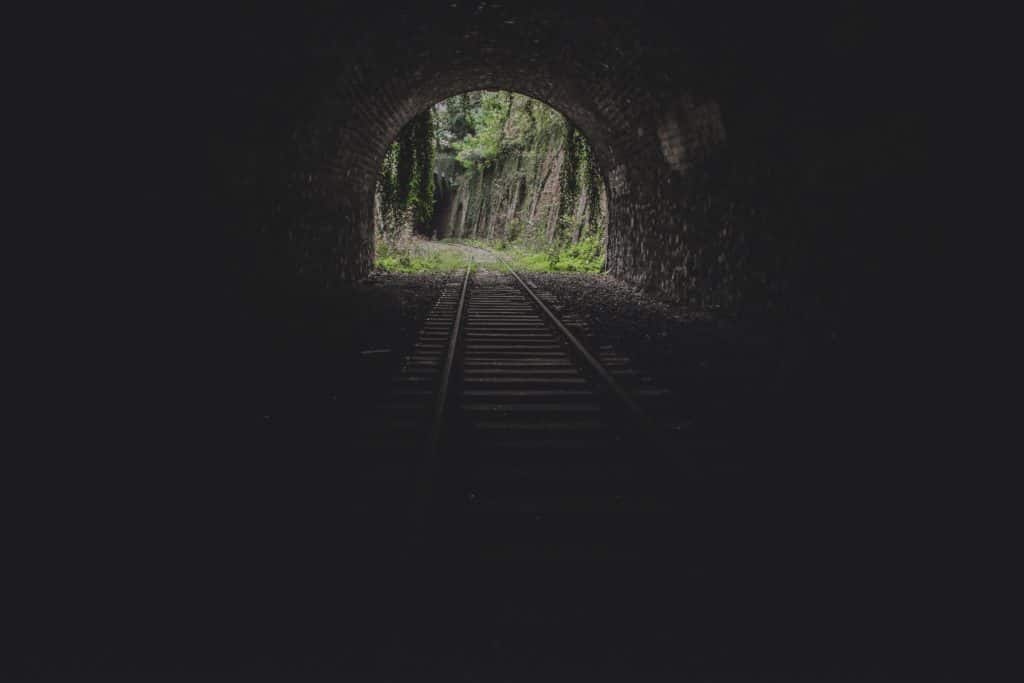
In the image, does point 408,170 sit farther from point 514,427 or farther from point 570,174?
point 514,427

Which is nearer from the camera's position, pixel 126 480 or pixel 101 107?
pixel 126 480

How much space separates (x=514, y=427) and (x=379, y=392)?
1077 millimetres

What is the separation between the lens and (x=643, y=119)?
27.2ft

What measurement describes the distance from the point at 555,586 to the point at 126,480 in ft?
6.44

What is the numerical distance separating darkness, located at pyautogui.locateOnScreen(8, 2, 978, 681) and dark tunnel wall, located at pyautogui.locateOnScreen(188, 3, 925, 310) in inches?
1.7

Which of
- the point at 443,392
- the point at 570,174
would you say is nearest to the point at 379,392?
the point at 443,392

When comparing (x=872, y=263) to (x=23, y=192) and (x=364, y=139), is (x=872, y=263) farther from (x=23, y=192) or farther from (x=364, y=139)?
(x=364, y=139)

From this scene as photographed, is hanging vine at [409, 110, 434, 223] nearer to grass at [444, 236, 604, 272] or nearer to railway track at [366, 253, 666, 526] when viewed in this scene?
grass at [444, 236, 604, 272]

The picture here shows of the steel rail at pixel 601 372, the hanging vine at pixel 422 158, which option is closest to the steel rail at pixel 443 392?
the steel rail at pixel 601 372

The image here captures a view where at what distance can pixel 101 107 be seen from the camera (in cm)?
294

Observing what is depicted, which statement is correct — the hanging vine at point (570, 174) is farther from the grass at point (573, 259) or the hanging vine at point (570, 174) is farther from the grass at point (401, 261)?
the grass at point (401, 261)

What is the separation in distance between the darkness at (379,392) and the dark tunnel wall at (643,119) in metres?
0.04

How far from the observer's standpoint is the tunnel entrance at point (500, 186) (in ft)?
48.7

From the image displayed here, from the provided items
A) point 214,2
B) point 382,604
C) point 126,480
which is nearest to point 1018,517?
point 382,604
